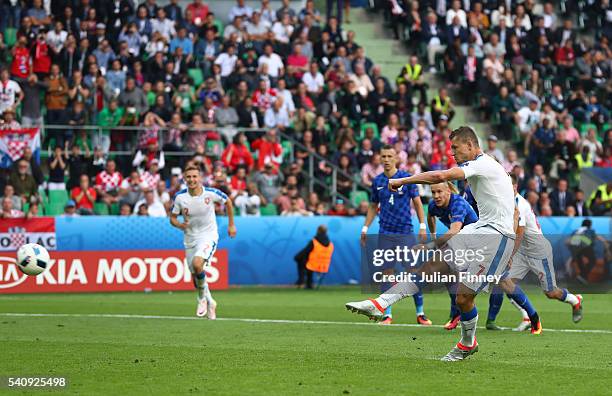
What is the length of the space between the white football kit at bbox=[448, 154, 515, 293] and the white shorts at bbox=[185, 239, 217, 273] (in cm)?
727

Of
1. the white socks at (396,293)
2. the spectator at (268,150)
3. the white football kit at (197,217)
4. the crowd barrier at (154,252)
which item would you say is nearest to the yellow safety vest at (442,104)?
the crowd barrier at (154,252)

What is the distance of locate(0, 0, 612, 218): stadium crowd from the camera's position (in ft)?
87.2

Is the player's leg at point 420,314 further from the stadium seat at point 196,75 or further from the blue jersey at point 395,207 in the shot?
the stadium seat at point 196,75

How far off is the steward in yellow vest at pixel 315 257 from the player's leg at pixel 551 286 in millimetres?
11136

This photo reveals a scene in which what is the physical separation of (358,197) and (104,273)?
7513 millimetres

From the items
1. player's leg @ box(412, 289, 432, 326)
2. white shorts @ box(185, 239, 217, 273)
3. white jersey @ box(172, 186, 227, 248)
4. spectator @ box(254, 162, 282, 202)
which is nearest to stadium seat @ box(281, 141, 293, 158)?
spectator @ box(254, 162, 282, 202)

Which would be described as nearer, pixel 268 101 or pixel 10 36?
pixel 10 36

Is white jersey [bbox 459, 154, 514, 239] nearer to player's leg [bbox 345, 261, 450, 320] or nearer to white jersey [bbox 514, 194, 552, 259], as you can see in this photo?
player's leg [bbox 345, 261, 450, 320]

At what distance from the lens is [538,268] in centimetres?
1523

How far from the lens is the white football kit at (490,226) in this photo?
10.7m

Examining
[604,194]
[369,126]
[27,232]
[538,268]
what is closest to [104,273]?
[27,232]

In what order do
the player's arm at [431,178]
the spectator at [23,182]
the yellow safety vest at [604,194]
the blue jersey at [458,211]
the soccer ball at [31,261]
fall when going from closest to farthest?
the player's arm at [431,178]
the soccer ball at [31,261]
the blue jersey at [458,211]
the spectator at [23,182]
the yellow safety vest at [604,194]

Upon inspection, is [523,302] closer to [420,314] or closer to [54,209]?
[420,314]

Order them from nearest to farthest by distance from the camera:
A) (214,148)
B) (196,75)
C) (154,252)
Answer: (154,252) < (214,148) < (196,75)
